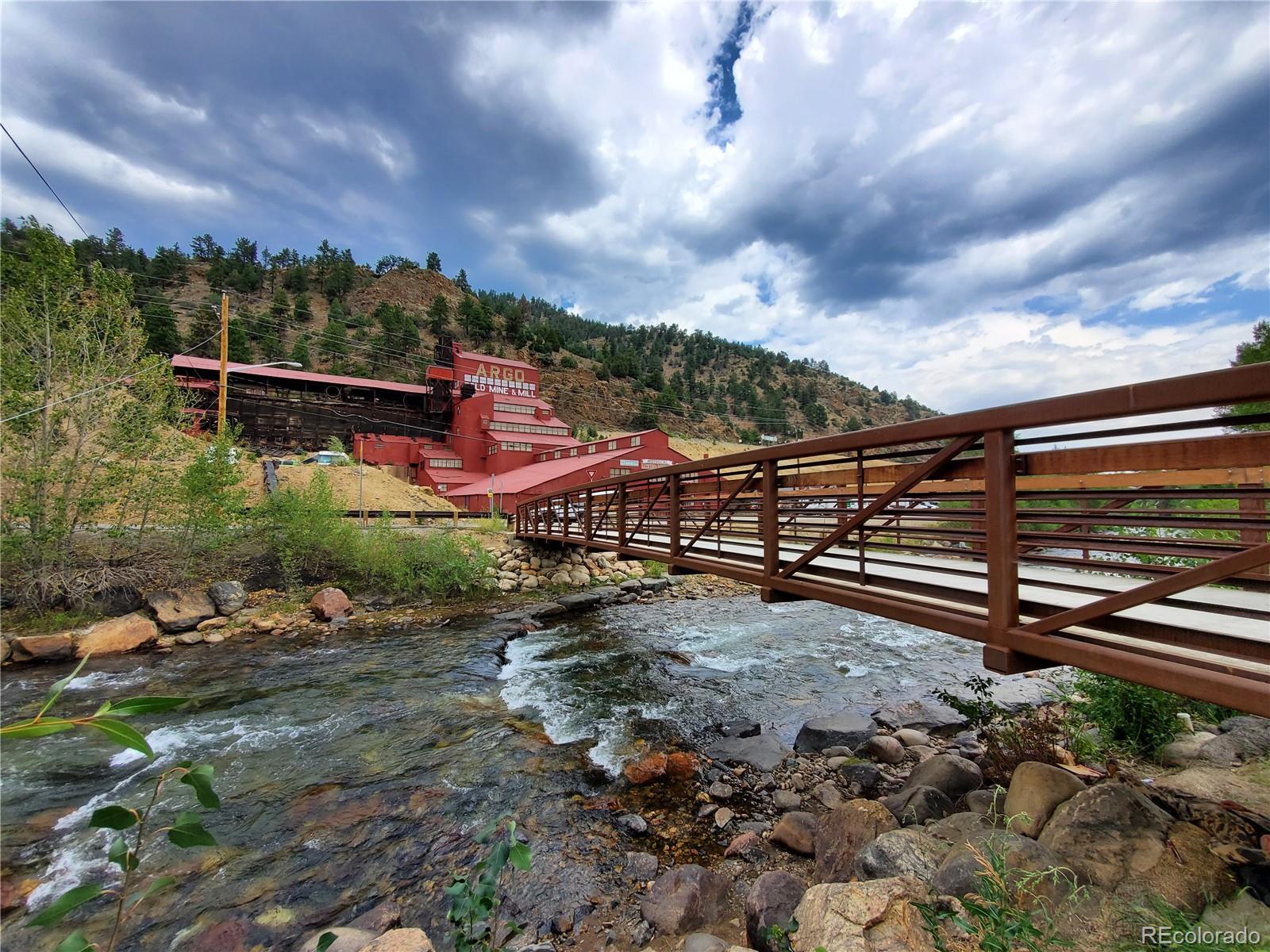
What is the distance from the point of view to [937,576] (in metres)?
5.37

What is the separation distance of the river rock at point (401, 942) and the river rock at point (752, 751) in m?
3.84

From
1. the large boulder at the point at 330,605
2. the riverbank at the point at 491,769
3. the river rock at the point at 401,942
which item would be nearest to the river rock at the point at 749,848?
the riverbank at the point at 491,769

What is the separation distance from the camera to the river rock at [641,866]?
473cm

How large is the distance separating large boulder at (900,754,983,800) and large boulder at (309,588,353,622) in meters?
12.3

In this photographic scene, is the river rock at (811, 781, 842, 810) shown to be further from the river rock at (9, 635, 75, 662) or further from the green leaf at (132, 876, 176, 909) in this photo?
the river rock at (9, 635, 75, 662)

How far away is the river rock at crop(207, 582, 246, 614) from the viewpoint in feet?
40.5

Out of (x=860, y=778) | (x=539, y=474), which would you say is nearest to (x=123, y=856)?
(x=860, y=778)

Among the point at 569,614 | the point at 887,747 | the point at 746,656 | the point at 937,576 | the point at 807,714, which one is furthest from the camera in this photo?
the point at 569,614

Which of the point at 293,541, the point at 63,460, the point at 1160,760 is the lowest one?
the point at 1160,760

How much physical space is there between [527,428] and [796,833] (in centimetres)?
3746

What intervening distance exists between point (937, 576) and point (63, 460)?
15188 millimetres

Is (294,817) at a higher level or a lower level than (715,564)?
lower

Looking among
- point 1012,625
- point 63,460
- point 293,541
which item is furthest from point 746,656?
point 63,460

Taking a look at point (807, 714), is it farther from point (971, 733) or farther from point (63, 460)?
point (63, 460)
